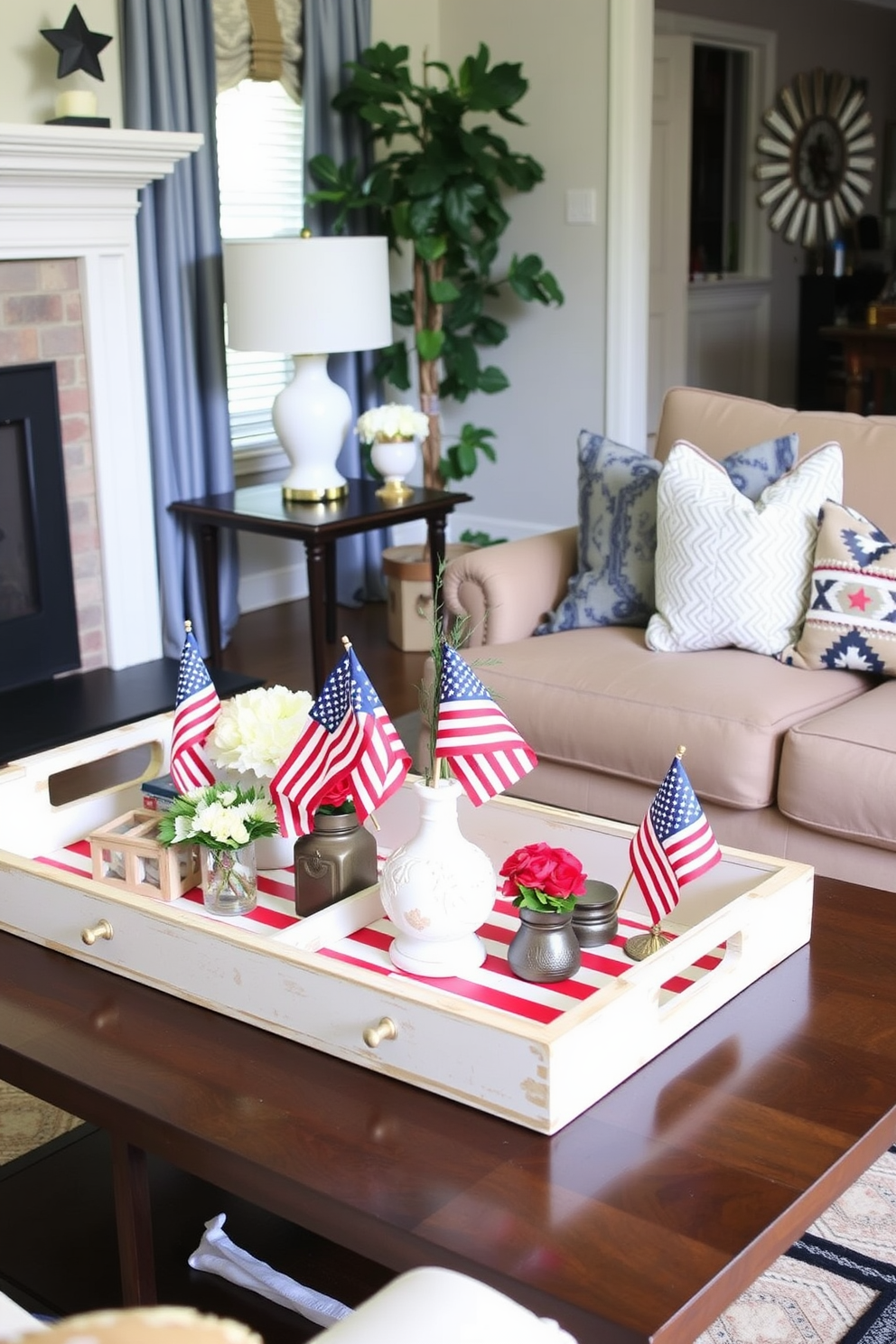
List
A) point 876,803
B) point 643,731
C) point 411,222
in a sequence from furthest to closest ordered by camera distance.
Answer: point 411,222
point 643,731
point 876,803

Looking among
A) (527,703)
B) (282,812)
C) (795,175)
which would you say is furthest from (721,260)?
(282,812)

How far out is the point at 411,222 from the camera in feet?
15.4

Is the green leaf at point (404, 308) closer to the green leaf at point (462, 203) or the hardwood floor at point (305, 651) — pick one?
the green leaf at point (462, 203)


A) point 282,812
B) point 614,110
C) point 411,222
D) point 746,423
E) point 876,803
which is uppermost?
point 614,110

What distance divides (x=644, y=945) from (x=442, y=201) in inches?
138

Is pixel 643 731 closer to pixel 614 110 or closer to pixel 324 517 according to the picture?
pixel 324 517

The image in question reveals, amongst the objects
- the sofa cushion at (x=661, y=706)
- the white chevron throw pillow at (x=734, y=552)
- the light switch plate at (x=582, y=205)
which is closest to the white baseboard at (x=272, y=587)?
the light switch plate at (x=582, y=205)

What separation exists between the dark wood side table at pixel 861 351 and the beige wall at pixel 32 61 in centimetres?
356

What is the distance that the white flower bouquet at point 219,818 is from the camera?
5.92 feet

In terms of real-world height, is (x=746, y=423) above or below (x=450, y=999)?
above

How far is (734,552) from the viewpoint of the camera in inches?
112

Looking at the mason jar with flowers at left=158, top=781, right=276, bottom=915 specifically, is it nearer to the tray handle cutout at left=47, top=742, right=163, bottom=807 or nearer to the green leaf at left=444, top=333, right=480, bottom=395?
the tray handle cutout at left=47, top=742, right=163, bottom=807

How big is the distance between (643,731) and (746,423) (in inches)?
33.5

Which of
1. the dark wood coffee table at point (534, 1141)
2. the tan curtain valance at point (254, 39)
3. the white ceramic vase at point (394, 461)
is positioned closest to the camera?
the dark wood coffee table at point (534, 1141)
